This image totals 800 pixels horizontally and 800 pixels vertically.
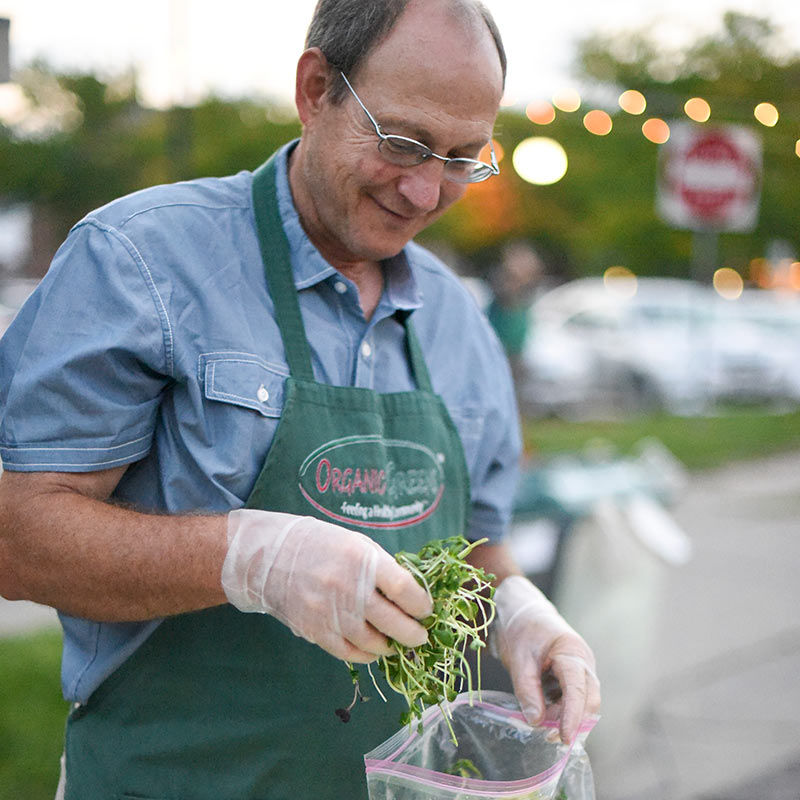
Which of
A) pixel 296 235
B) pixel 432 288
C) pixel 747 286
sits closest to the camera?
pixel 296 235

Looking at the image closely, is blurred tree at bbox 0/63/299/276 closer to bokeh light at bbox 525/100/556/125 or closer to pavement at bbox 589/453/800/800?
bokeh light at bbox 525/100/556/125

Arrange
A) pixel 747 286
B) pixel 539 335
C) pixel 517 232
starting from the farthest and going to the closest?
pixel 747 286, pixel 517 232, pixel 539 335

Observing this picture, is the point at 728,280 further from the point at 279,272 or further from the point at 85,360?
the point at 85,360

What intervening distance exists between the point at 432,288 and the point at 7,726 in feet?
7.94

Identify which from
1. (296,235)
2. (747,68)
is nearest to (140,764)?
(296,235)

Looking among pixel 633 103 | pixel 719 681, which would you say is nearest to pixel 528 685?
pixel 719 681

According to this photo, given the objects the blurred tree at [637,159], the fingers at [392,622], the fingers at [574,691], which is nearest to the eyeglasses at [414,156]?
the fingers at [392,622]

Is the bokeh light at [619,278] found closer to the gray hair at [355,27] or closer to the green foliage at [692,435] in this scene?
the green foliage at [692,435]

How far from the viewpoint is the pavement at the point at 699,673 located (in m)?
3.89

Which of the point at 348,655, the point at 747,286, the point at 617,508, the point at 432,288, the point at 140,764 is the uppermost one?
the point at 432,288

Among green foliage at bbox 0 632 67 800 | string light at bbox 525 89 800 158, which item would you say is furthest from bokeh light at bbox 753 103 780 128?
green foliage at bbox 0 632 67 800

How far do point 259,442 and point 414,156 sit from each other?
1.72ft

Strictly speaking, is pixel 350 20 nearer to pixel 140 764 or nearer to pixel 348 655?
pixel 348 655

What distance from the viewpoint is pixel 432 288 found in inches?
82.6
